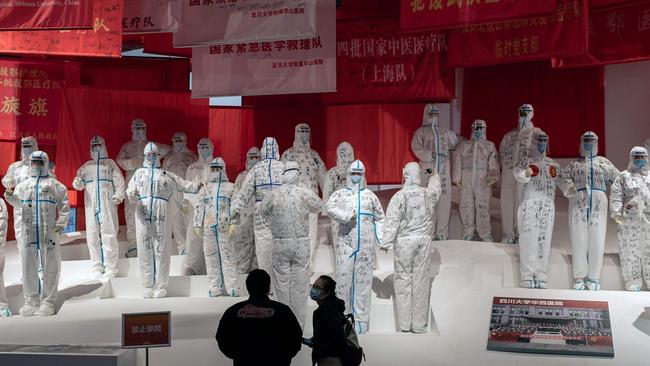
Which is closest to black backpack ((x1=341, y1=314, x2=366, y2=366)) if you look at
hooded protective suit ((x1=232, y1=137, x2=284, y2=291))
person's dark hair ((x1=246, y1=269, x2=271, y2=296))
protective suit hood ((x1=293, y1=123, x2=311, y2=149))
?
person's dark hair ((x1=246, y1=269, x2=271, y2=296))

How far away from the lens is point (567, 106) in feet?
44.1

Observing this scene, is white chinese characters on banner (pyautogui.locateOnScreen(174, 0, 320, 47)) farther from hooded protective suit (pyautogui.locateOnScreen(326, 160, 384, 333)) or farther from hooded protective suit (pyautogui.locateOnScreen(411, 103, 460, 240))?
hooded protective suit (pyautogui.locateOnScreen(411, 103, 460, 240))

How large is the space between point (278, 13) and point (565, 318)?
13.9 feet

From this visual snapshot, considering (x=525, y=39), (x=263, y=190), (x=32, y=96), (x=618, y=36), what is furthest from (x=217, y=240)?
(x=618, y=36)

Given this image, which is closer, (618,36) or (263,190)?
(263,190)

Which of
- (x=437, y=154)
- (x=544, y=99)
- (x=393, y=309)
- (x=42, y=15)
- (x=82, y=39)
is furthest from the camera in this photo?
(x=544, y=99)

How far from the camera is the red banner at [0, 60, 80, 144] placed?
1384 cm

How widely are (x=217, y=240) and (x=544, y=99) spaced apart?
5.24 meters

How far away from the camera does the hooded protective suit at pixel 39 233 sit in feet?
34.8

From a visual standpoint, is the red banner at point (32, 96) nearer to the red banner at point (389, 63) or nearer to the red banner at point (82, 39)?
the red banner at point (82, 39)

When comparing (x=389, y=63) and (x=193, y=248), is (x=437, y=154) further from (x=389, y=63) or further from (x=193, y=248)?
(x=193, y=248)

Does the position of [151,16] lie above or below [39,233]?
above

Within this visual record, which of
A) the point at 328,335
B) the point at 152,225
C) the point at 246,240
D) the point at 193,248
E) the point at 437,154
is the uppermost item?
the point at 437,154

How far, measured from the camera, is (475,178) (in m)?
11.8
